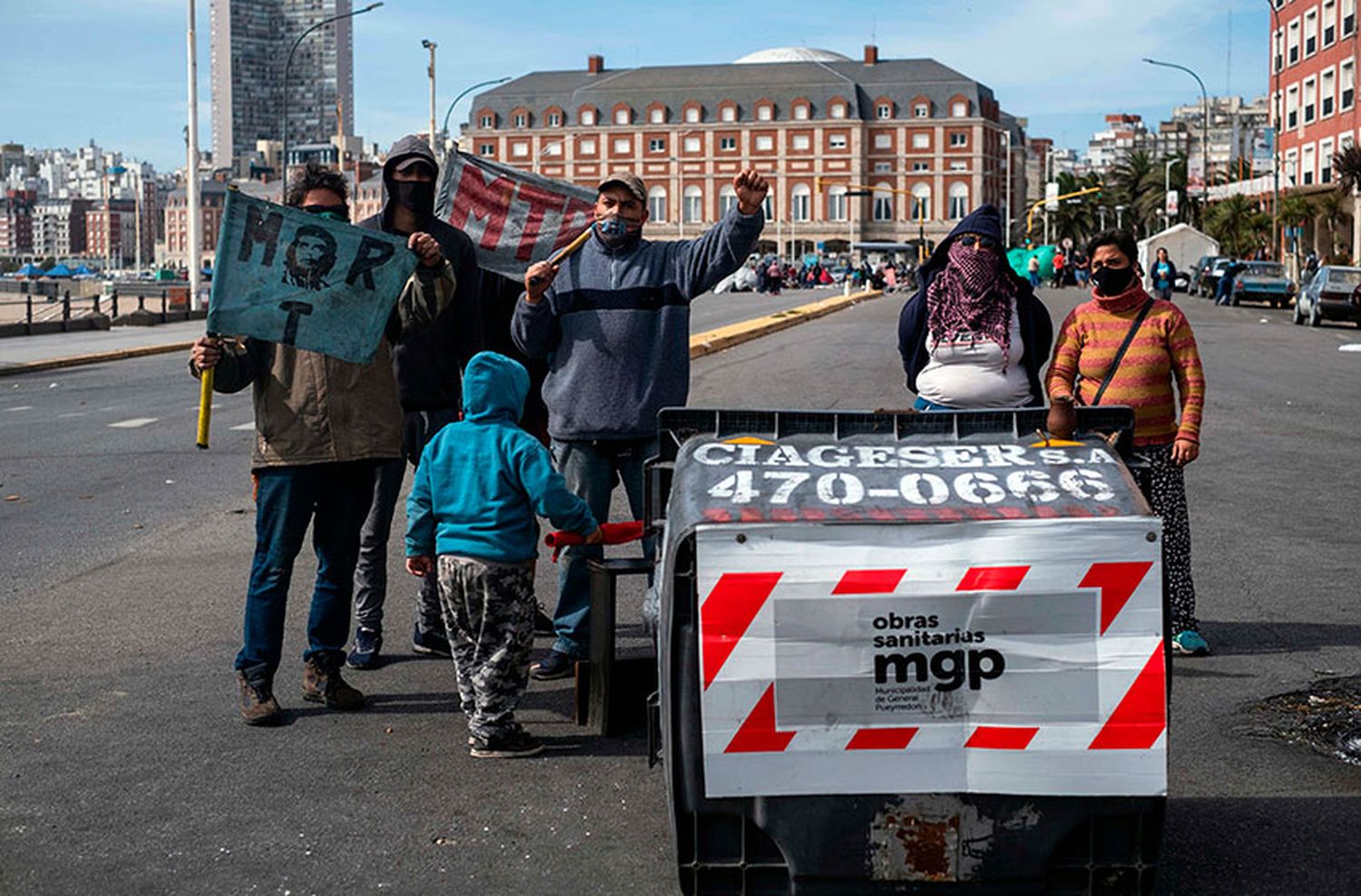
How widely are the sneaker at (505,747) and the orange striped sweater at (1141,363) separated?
2798 millimetres

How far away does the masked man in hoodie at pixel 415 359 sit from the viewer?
6.52 m

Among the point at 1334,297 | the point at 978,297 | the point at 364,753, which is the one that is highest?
the point at 1334,297

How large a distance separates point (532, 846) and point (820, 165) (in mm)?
139325

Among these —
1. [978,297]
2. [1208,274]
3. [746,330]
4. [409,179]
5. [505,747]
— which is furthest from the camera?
[1208,274]

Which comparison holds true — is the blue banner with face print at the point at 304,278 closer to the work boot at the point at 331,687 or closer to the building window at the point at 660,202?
the work boot at the point at 331,687

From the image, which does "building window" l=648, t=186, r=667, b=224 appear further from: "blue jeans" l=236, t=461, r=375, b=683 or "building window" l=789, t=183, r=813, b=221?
"blue jeans" l=236, t=461, r=375, b=683

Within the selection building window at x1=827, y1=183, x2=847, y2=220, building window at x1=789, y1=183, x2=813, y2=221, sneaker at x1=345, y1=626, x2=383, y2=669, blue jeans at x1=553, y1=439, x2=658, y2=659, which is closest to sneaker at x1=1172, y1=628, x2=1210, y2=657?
blue jeans at x1=553, y1=439, x2=658, y2=659

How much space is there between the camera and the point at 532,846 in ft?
15.6

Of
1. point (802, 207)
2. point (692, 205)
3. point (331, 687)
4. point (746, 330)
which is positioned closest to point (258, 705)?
point (331, 687)

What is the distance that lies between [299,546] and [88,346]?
29508 millimetres

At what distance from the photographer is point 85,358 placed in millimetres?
29016

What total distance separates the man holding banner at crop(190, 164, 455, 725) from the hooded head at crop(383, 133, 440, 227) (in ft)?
1.08

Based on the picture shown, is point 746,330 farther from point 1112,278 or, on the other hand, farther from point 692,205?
point 692,205

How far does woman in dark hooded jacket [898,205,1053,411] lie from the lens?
636cm
